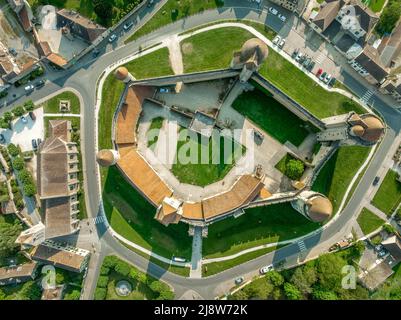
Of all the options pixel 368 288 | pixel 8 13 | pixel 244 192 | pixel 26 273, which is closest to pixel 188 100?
pixel 244 192

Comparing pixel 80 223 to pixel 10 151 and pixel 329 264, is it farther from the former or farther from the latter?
pixel 329 264

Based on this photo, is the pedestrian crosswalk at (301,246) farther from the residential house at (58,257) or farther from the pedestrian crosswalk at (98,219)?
the residential house at (58,257)

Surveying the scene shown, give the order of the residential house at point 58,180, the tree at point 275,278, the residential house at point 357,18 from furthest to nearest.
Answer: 1. the tree at point 275,278
2. the residential house at point 357,18
3. the residential house at point 58,180

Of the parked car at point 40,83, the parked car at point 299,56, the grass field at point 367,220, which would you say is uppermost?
the parked car at point 299,56

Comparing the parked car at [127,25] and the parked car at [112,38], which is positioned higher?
the parked car at [127,25]

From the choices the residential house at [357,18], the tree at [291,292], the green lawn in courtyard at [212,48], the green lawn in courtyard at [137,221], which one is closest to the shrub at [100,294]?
the green lawn in courtyard at [137,221]
